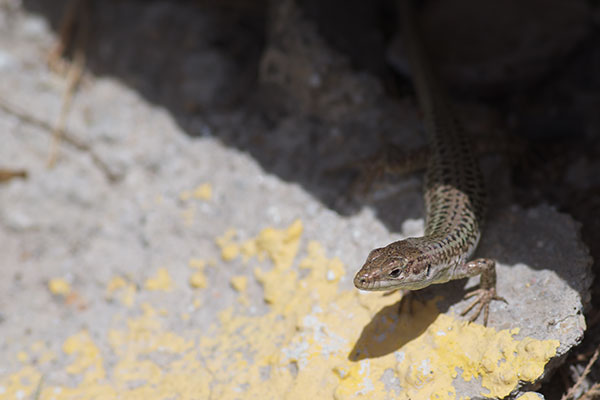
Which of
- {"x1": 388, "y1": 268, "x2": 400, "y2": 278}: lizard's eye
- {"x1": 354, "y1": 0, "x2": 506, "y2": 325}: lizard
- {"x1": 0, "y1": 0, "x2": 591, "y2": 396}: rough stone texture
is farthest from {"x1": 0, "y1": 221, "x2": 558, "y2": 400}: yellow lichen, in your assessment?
{"x1": 388, "y1": 268, "x2": 400, "y2": 278}: lizard's eye

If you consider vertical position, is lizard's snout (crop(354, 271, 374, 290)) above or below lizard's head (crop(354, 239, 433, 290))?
below

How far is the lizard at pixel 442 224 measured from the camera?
2752 millimetres

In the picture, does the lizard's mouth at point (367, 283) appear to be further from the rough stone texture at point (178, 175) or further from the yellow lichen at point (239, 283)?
the yellow lichen at point (239, 283)

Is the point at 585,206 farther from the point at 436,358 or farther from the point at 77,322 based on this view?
the point at 77,322

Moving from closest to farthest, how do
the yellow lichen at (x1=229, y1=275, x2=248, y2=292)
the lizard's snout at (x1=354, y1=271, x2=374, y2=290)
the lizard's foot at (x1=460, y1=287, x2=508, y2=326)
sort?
1. the lizard's snout at (x1=354, y1=271, x2=374, y2=290)
2. the lizard's foot at (x1=460, y1=287, x2=508, y2=326)
3. the yellow lichen at (x1=229, y1=275, x2=248, y2=292)

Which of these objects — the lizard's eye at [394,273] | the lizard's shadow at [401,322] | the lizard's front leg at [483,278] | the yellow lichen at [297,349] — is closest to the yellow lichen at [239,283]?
the yellow lichen at [297,349]

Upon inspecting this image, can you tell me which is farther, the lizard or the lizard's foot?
the lizard's foot

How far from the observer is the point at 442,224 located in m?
3.11

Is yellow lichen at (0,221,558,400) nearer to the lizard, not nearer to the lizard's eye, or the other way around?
the lizard

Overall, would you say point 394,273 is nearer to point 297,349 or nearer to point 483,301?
point 483,301

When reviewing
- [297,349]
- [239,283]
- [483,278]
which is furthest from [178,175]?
[483,278]

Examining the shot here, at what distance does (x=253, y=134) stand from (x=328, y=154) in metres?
0.62

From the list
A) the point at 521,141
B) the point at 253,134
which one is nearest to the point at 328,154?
the point at 253,134

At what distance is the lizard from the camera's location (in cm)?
275
